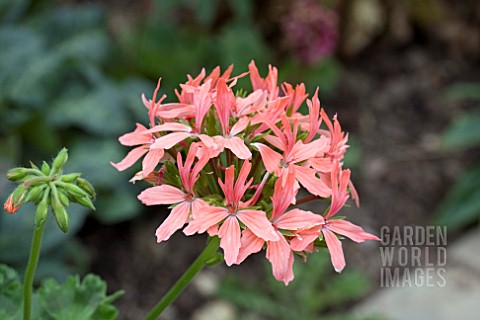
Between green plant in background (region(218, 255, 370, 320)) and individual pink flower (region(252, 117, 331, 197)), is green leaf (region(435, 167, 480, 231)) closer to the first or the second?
green plant in background (region(218, 255, 370, 320))

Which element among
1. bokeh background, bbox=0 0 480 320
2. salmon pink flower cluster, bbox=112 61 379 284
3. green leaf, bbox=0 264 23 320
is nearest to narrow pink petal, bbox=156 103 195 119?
salmon pink flower cluster, bbox=112 61 379 284

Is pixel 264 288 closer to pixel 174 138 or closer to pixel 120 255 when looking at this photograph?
pixel 120 255

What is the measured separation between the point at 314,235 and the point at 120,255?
6.61 ft

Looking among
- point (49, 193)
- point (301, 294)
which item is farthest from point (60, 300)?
point (301, 294)

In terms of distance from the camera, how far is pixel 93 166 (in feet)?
8.39

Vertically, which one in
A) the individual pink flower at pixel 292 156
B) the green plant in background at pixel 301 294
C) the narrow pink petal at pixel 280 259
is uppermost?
the individual pink flower at pixel 292 156

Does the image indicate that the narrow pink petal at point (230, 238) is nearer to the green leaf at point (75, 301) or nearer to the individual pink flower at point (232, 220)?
the individual pink flower at point (232, 220)

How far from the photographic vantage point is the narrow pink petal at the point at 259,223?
880 millimetres

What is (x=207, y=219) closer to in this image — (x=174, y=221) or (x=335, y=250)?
(x=174, y=221)

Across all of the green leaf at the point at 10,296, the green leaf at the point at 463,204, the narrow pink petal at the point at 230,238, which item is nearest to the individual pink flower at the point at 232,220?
the narrow pink petal at the point at 230,238

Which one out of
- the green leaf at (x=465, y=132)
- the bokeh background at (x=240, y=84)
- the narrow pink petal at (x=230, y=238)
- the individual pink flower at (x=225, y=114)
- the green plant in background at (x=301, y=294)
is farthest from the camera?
→ the green leaf at (x=465, y=132)

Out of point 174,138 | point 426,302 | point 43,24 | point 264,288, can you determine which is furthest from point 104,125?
point 174,138

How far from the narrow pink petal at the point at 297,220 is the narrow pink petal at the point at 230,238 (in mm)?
64

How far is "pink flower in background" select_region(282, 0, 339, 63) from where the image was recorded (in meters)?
3.16
